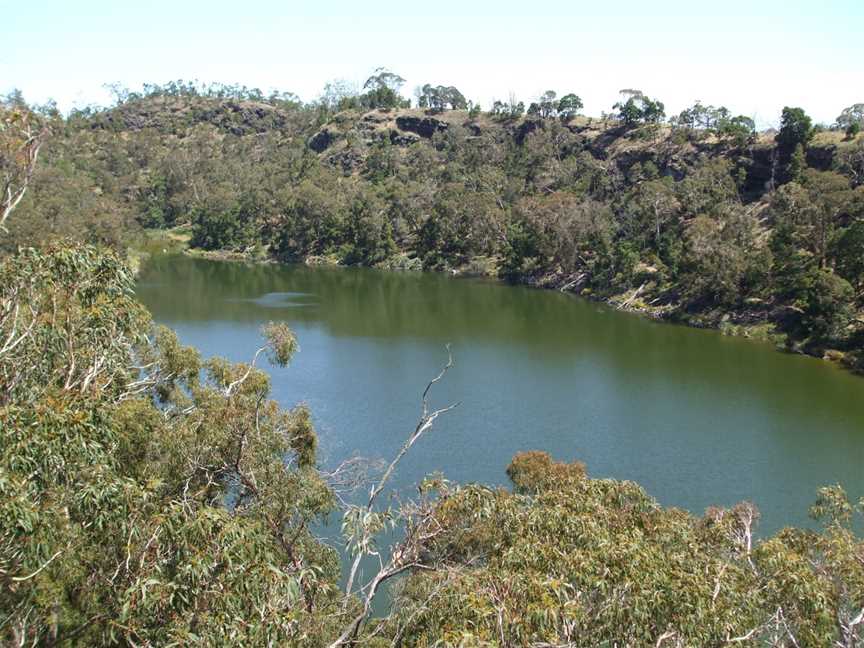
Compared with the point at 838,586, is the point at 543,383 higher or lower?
lower

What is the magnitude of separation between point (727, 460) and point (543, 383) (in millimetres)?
11578

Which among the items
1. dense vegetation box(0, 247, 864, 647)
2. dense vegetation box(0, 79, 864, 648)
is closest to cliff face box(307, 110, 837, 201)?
dense vegetation box(0, 79, 864, 648)

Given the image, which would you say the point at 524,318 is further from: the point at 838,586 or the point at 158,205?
the point at 158,205

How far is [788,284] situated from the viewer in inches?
1880

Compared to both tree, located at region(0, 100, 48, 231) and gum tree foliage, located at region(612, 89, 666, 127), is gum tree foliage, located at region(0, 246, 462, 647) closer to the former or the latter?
tree, located at region(0, 100, 48, 231)

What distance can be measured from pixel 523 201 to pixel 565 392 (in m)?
45.0

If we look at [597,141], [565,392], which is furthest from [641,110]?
[565,392]

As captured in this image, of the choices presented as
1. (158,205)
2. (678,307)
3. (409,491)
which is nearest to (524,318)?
(678,307)

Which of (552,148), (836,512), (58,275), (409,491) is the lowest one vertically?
(409,491)

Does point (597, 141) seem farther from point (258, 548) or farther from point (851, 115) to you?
point (258, 548)

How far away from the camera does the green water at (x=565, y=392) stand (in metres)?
26.1

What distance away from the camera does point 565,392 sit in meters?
35.9

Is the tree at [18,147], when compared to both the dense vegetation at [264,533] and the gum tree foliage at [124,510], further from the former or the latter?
the gum tree foliage at [124,510]

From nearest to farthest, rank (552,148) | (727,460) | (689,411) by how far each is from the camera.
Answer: (727,460) → (689,411) → (552,148)
